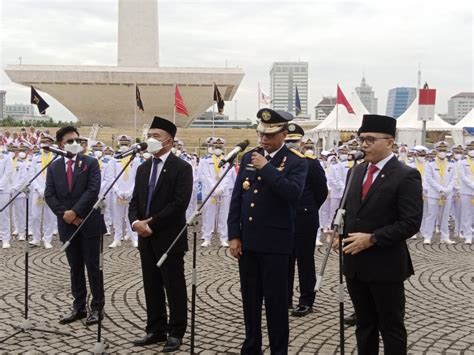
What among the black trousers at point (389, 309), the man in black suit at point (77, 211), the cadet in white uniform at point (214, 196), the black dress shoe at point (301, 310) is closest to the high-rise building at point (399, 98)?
the cadet in white uniform at point (214, 196)

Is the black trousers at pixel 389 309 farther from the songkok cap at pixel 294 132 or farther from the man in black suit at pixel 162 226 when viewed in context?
the songkok cap at pixel 294 132

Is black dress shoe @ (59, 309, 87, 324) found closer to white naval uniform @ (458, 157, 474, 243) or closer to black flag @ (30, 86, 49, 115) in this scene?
white naval uniform @ (458, 157, 474, 243)

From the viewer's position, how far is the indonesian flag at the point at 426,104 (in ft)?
44.6

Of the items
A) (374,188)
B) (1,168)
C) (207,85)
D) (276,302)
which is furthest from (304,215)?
(207,85)

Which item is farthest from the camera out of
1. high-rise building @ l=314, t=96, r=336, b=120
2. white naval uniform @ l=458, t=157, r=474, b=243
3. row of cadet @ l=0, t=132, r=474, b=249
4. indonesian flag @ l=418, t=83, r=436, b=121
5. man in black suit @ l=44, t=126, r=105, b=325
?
high-rise building @ l=314, t=96, r=336, b=120

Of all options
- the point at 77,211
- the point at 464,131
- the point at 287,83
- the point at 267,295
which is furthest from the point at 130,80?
the point at 267,295

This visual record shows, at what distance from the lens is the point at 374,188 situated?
420 centimetres

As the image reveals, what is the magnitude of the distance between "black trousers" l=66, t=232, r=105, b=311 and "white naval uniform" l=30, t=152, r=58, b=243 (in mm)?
5631

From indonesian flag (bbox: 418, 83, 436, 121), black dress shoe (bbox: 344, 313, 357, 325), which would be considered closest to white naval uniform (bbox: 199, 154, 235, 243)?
indonesian flag (bbox: 418, 83, 436, 121)

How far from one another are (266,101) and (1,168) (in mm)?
14960

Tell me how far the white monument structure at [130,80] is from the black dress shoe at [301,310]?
38621 millimetres

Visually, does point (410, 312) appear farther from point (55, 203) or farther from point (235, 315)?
point (55, 203)

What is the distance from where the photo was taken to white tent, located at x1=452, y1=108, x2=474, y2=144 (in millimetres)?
30797

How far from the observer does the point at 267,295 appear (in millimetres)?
4762
